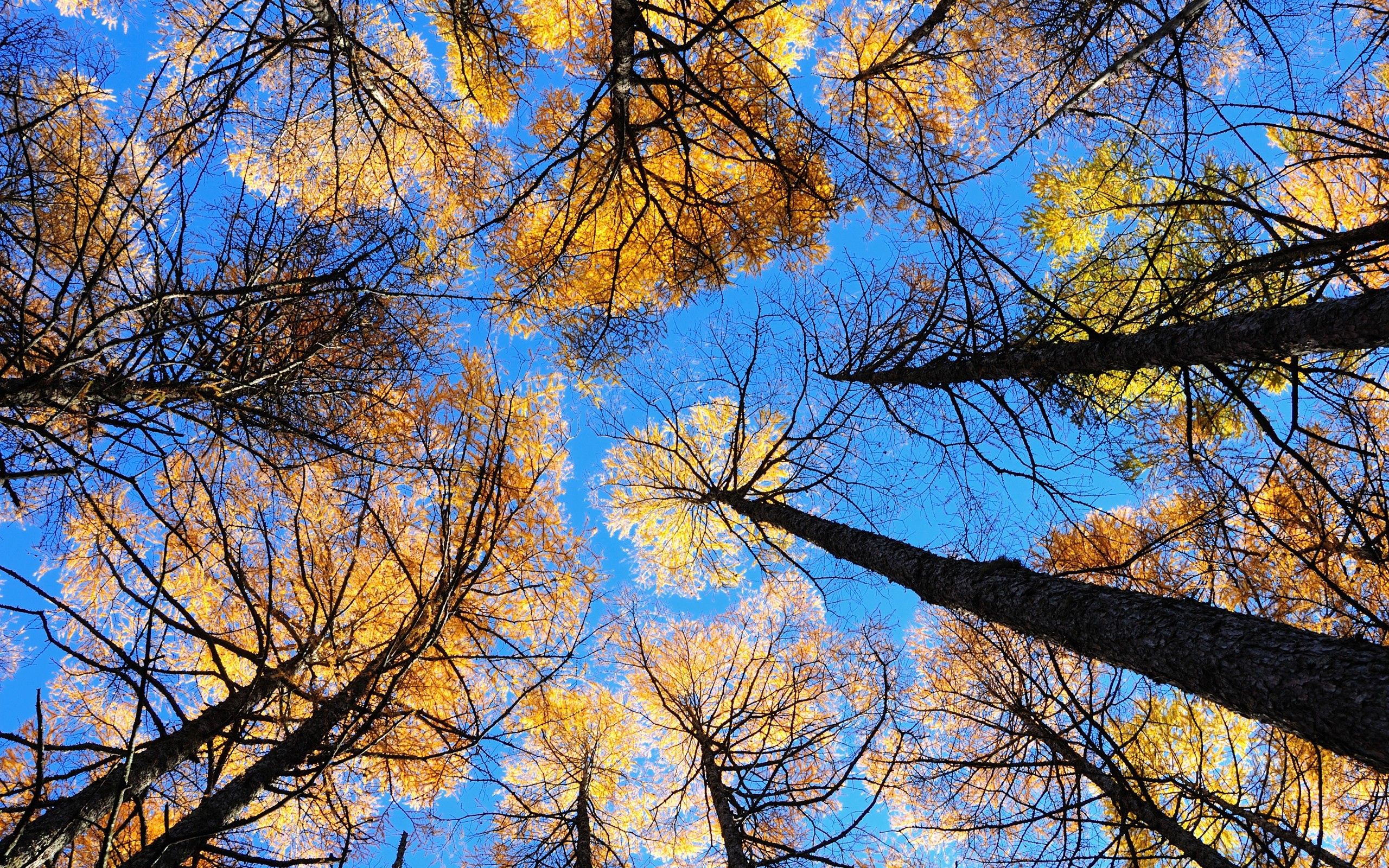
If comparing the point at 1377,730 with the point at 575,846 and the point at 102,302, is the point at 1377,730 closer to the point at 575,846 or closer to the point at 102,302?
the point at 575,846

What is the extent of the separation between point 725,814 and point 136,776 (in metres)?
3.47

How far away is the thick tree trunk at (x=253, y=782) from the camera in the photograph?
1816 mm

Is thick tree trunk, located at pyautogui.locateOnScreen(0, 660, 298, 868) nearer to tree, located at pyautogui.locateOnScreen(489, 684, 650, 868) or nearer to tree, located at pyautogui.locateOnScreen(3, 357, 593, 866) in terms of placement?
tree, located at pyautogui.locateOnScreen(3, 357, 593, 866)

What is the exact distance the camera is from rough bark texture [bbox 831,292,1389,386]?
2.66 metres

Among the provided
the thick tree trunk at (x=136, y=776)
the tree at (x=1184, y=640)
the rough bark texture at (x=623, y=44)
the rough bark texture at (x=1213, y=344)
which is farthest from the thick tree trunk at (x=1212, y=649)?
the rough bark texture at (x=623, y=44)

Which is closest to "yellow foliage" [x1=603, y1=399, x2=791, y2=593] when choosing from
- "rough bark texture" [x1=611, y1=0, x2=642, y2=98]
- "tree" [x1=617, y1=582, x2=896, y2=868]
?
"tree" [x1=617, y1=582, x2=896, y2=868]

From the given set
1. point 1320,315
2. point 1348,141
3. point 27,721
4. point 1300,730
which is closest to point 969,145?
point 1320,315

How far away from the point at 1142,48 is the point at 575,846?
6167mm

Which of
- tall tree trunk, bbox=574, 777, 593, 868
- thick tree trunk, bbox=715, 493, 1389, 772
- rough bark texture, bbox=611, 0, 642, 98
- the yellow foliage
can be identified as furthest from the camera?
the yellow foliage

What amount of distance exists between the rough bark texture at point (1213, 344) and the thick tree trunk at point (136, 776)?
4373 millimetres

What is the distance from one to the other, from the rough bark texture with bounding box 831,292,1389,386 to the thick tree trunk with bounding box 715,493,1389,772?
1.34m

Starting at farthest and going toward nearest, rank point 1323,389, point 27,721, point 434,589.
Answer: point 27,721 < point 1323,389 < point 434,589

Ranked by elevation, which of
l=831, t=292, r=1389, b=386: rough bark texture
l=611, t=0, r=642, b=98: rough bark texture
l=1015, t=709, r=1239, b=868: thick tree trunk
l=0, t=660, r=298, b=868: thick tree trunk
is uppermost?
l=611, t=0, r=642, b=98: rough bark texture

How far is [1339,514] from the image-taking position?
468 cm
